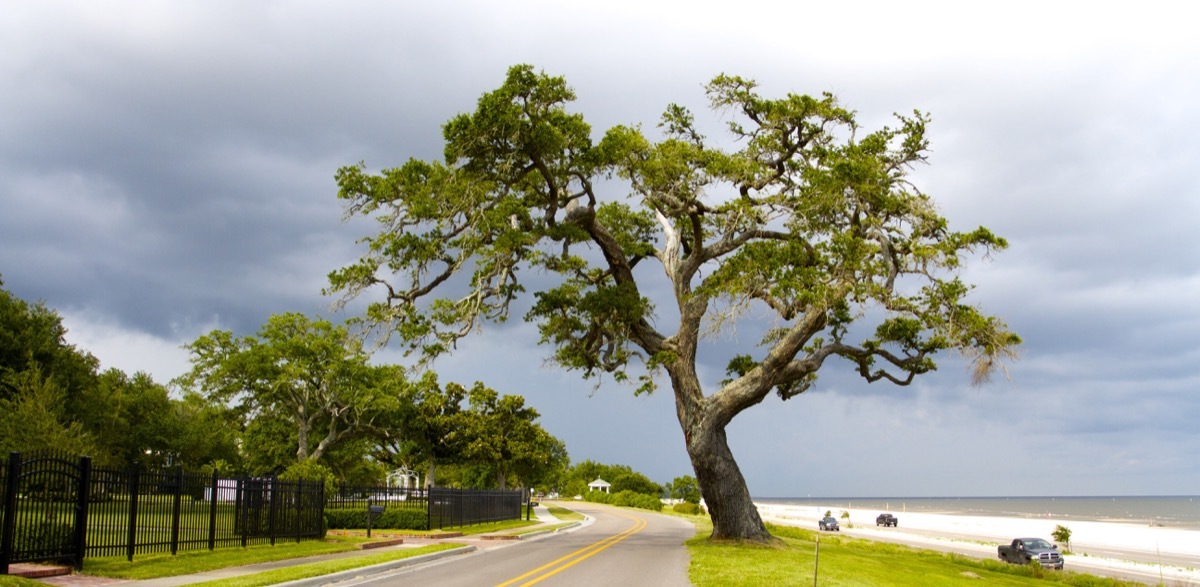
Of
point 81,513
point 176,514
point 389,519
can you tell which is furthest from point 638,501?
point 81,513

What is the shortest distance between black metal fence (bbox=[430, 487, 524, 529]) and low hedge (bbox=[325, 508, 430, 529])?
53 cm

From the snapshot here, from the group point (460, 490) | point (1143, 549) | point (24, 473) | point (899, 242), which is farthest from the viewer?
point (1143, 549)

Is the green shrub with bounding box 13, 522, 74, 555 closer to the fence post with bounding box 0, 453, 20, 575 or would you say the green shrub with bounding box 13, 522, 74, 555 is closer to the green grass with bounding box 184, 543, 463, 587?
the fence post with bounding box 0, 453, 20, 575

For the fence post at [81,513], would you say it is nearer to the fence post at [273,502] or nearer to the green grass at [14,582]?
the green grass at [14,582]

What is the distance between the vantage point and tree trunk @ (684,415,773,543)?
2848 cm

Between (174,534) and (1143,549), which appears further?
(1143,549)

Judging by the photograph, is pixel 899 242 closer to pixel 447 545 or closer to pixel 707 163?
pixel 707 163

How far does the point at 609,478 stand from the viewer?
146 meters

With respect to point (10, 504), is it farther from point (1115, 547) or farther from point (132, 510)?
point (1115, 547)

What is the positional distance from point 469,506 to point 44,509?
89.3ft

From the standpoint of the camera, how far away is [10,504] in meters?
15.2

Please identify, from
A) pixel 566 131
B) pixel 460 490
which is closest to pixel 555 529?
pixel 460 490

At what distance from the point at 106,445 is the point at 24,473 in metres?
59.8

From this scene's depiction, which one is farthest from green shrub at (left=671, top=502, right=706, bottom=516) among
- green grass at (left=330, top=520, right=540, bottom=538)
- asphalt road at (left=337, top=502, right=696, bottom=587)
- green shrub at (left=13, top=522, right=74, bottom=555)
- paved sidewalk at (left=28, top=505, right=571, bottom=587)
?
green shrub at (left=13, top=522, right=74, bottom=555)
